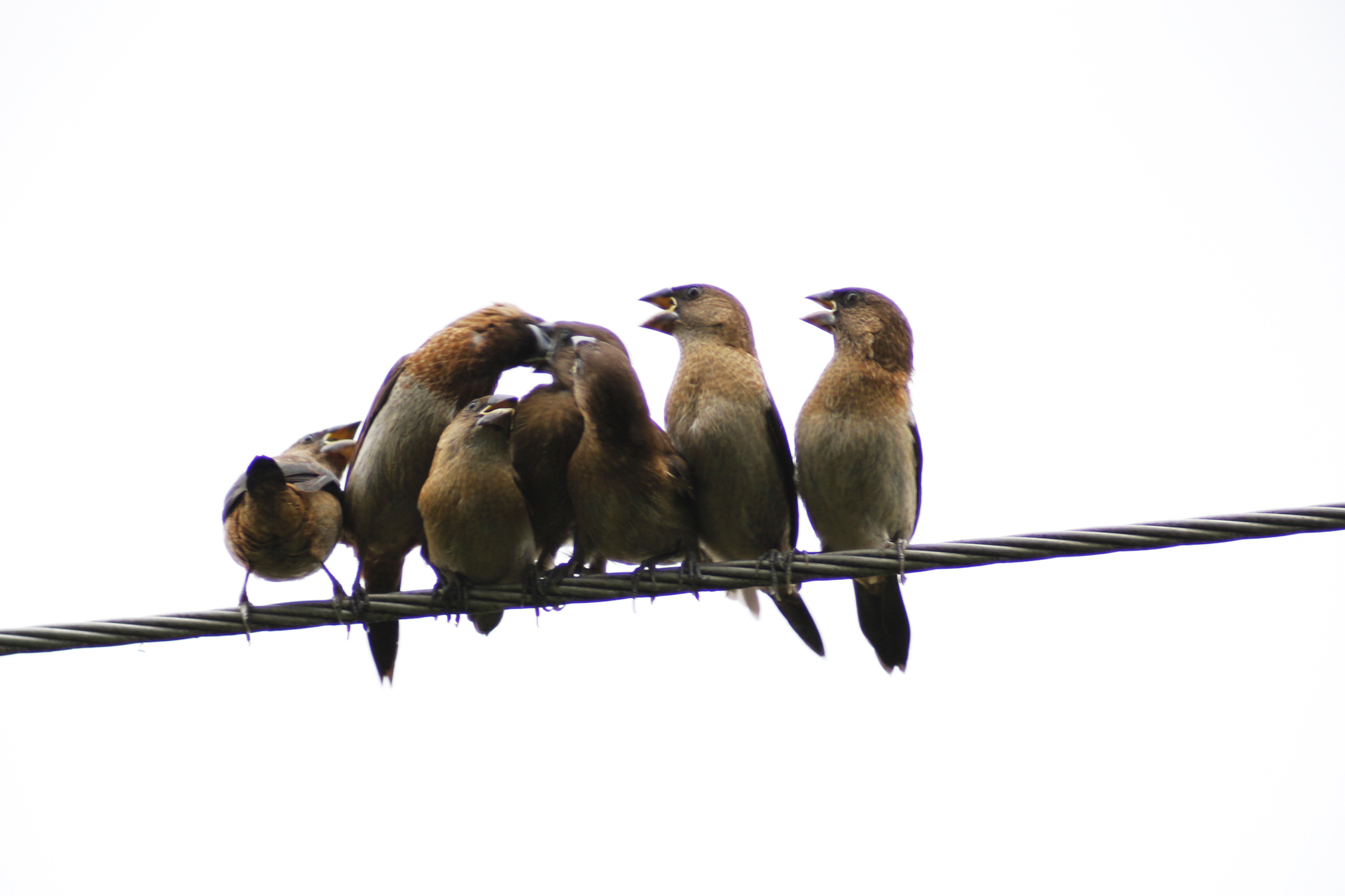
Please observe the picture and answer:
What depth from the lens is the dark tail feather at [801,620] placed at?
5477mm

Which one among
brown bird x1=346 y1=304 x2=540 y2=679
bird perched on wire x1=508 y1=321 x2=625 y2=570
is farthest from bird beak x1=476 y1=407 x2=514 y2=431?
brown bird x1=346 y1=304 x2=540 y2=679

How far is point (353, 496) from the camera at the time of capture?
5242 millimetres

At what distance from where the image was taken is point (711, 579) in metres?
4.44

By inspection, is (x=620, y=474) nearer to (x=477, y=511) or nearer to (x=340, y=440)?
(x=477, y=511)

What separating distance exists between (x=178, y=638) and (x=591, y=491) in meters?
1.75

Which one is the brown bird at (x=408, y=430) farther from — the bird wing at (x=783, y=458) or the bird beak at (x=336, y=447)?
the bird wing at (x=783, y=458)

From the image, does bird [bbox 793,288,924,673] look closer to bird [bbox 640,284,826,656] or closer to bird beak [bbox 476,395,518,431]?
bird [bbox 640,284,826,656]

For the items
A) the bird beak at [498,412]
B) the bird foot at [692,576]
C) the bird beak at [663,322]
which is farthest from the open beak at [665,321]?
the bird foot at [692,576]

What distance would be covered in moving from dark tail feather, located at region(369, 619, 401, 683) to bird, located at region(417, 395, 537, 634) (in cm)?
68

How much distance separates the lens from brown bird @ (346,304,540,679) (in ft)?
17.0

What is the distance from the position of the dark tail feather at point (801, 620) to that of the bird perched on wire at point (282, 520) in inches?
82.9

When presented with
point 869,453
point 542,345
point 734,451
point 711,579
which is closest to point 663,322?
point 542,345

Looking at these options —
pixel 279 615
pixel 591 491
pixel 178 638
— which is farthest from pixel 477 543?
pixel 178 638

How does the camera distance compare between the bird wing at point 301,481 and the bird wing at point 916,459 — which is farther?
the bird wing at point 916,459
